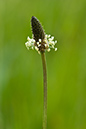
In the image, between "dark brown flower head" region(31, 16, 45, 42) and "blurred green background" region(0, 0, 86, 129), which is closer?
"dark brown flower head" region(31, 16, 45, 42)

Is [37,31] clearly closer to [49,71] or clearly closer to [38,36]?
[38,36]

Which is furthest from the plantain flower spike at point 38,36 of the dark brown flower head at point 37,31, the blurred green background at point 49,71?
the blurred green background at point 49,71

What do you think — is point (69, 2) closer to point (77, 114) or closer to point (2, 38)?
point (2, 38)

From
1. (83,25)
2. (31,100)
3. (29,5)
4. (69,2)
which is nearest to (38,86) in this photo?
(31,100)

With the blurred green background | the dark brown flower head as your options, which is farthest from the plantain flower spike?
the blurred green background

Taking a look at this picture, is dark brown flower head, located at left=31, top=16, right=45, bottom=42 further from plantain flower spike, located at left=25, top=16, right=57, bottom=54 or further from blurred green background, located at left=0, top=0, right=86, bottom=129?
blurred green background, located at left=0, top=0, right=86, bottom=129

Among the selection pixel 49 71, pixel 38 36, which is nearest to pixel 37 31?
pixel 38 36

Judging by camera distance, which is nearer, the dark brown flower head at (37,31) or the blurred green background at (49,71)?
the dark brown flower head at (37,31)

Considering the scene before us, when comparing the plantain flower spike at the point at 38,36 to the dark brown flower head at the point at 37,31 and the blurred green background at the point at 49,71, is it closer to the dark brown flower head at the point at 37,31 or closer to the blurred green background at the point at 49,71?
the dark brown flower head at the point at 37,31
